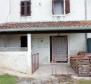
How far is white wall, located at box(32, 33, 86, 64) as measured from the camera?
24.1m

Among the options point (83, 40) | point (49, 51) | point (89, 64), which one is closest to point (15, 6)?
point (49, 51)

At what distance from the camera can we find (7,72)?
719 inches

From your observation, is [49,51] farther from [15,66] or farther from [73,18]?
[15,66]

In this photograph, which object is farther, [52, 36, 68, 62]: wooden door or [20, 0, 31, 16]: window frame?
[20, 0, 31, 16]: window frame

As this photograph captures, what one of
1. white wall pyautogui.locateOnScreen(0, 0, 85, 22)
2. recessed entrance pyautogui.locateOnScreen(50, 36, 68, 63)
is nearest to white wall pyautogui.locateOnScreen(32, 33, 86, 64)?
recessed entrance pyautogui.locateOnScreen(50, 36, 68, 63)

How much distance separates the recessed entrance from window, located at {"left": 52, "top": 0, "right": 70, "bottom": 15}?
2418mm

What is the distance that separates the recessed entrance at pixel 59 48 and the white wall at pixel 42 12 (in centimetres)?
196

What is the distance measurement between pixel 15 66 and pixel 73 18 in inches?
340

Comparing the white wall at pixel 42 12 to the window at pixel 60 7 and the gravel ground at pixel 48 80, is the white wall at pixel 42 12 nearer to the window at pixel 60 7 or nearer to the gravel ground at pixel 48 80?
the window at pixel 60 7

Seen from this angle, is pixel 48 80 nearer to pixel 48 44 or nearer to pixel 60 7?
pixel 48 44

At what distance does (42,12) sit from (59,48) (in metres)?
3.85

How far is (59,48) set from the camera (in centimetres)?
2467

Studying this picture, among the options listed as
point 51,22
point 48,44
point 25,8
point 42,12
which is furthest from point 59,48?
point 25,8

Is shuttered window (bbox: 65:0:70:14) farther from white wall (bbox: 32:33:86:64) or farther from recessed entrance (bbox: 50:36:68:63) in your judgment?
recessed entrance (bbox: 50:36:68:63)
